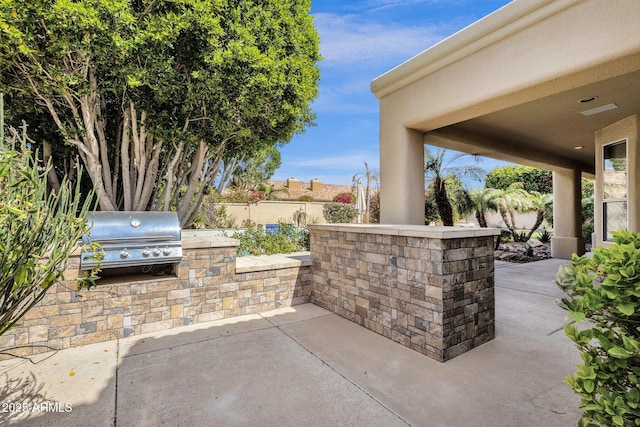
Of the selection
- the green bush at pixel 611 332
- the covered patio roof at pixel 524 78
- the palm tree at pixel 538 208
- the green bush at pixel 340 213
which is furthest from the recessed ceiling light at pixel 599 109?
the green bush at pixel 340 213

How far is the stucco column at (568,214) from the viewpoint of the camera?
10.6 metres

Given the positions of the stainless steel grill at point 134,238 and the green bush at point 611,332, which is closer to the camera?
the green bush at point 611,332

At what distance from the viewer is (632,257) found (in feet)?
5.15

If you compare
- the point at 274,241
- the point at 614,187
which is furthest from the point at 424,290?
the point at 614,187

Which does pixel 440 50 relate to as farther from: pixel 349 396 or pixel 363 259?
pixel 349 396

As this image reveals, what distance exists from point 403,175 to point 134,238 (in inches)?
191

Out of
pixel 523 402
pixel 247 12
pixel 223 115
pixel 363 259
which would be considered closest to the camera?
pixel 523 402

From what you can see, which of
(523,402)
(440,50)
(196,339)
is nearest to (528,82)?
(440,50)

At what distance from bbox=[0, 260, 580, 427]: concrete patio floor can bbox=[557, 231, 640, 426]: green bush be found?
1191 mm

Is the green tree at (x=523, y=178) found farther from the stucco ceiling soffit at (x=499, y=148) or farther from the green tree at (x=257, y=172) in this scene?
the green tree at (x=257, y=172)

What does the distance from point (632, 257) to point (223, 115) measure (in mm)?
5927

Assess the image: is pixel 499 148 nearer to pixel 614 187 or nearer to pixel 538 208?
pixel 614 187

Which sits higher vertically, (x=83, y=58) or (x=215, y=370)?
(x=83, y=58)

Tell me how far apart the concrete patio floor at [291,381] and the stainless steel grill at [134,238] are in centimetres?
111
